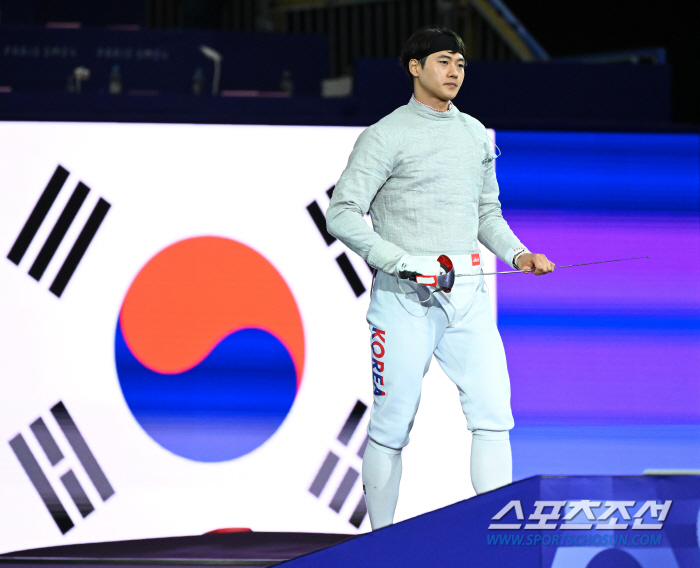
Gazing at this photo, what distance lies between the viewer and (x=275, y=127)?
281 cm

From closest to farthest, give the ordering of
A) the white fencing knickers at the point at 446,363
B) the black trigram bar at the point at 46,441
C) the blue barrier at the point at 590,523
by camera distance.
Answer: the blue barrier at the point at 590,523 < the white fencing knickers at the point at 446,363 < the black trigram bar at the point at 46,441

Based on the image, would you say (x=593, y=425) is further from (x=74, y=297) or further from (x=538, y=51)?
(x=538, y=51)

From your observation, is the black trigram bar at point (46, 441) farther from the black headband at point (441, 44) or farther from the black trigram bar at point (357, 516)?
the black headband at point (441, 44)

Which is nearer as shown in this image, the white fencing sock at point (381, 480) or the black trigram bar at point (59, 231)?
the white fencing sock at point (381, 480)

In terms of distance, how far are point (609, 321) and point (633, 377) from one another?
20cm

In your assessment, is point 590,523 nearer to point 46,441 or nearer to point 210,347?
point 210,347

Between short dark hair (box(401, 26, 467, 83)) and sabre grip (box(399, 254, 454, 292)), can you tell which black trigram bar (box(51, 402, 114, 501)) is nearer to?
sabre grip (box(399, 254, 454, 292))

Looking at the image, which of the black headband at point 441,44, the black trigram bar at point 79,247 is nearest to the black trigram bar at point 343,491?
the black trigram bar at point 79,247

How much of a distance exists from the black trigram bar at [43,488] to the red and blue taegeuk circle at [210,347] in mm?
352

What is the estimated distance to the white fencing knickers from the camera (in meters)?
2.15

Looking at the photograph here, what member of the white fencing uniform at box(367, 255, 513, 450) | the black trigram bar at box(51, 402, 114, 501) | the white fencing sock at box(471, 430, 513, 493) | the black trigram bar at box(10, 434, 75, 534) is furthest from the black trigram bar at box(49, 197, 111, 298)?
the white fencing sock at box(471, 430, 513, 493)

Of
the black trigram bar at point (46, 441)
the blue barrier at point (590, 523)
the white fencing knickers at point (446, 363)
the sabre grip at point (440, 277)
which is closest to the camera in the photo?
the blue barrier at point (590, 523)

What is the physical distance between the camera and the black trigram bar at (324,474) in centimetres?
276

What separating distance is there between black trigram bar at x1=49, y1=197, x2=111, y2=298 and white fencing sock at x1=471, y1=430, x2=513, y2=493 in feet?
4.48
